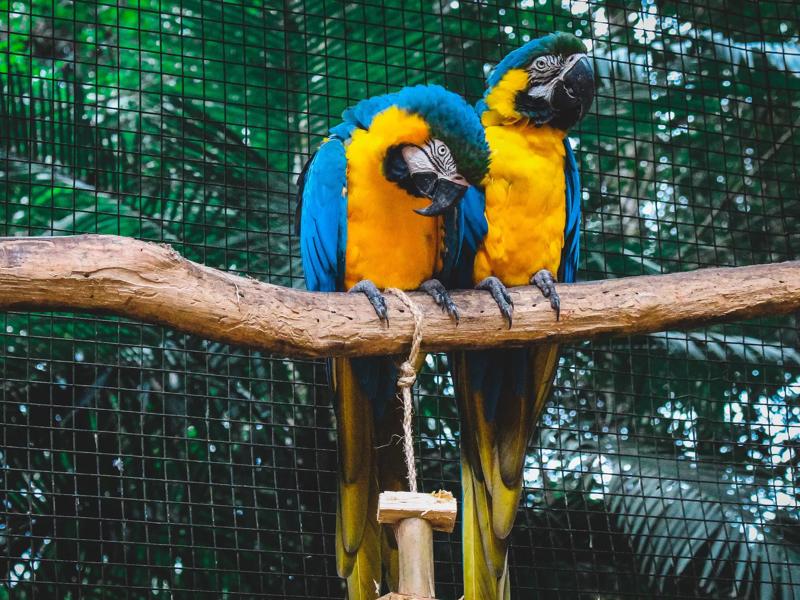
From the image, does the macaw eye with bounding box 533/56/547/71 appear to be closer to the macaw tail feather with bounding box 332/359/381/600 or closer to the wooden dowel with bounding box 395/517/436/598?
the macaw tail feather with bounding box 332/359/381/600

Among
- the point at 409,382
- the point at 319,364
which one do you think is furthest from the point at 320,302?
the point at 319,364

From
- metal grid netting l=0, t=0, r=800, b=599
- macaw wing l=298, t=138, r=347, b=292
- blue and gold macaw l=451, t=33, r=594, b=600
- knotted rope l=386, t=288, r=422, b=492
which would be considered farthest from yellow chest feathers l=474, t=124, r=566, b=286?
metal grid netting l=0, t=0, r=800, b=599

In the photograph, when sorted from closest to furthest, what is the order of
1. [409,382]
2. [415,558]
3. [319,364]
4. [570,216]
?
[415,558] < [409,382] < [570,216] < [319,364]

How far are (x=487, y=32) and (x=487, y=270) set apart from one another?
188cm

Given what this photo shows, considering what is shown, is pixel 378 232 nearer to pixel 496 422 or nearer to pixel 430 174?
pixel 430 174

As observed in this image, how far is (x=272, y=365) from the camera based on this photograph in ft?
13.2

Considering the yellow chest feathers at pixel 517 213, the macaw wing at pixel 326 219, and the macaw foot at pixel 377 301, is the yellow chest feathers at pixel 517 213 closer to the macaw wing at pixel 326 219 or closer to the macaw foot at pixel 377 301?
the macaw wing at pixel 326 219

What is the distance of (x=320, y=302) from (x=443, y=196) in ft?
1.44

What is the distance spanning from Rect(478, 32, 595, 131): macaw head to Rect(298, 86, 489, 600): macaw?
293 millimetres

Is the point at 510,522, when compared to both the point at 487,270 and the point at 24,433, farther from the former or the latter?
the point at 24,433

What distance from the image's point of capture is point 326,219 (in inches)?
106

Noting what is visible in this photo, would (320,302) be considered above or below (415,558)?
above

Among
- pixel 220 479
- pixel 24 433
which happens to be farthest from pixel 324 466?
pixel 24 433

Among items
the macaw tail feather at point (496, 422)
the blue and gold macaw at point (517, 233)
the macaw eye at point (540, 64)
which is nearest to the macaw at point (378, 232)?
the blue and gold macaw at point (517, 233)
